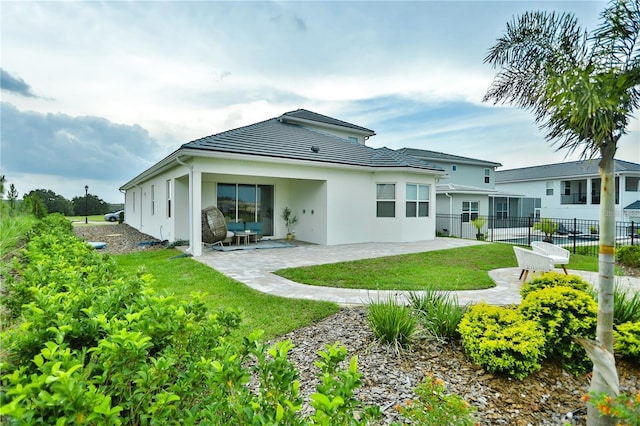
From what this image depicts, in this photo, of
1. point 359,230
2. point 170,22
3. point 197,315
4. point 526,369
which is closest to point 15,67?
point 197,315

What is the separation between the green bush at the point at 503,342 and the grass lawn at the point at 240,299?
224cm

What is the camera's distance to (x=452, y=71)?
1027 cm

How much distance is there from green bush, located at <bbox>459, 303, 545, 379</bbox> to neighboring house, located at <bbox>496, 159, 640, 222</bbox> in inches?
1067

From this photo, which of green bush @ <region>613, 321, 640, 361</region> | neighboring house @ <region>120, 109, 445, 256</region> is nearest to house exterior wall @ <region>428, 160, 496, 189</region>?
neighboring house @ <region>120, 109, 445, 256</region>

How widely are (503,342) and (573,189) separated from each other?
34.7 m

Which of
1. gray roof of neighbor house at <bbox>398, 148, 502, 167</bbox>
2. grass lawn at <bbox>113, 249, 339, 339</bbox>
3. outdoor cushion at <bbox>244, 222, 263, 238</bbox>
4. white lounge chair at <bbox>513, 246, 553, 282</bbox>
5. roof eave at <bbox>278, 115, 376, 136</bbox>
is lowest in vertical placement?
grass lawn at <bbox>113, 249, 339, 339</bbox>

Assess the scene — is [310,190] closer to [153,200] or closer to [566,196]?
[153,200]

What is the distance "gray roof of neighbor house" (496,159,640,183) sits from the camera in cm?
2830

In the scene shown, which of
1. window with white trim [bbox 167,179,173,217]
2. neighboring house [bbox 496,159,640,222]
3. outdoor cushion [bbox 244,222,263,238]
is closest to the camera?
window with white trim [bbox 167,179,173,217]

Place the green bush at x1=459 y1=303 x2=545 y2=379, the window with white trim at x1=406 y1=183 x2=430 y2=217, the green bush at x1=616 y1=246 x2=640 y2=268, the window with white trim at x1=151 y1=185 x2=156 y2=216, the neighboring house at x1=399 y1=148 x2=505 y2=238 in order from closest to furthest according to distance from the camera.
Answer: the green bush at x1=459 y1=303 x2=545 y2=379 → the green bush at x1=616 y1=246 x2=640 y2=268 → the window with white trim at x1=406 y1=183 x2=430 y2=217 → the window with white trim at x1=151 y1=185 x2=156 y2=216 → the neighboring house at x1=399 y1=148 x2=505 y2=238

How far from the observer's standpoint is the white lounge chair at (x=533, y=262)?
7.27 m

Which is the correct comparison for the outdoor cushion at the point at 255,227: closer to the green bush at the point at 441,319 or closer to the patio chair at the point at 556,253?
the patio chair at the point at 556,253

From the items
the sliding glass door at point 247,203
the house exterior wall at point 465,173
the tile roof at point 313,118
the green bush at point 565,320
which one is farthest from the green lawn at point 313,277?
the house exterior wall at point 465,173

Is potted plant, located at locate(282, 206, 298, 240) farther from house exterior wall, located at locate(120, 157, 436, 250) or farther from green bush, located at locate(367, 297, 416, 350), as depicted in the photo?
green bush, located at locate(367, 297, 416, 350)
